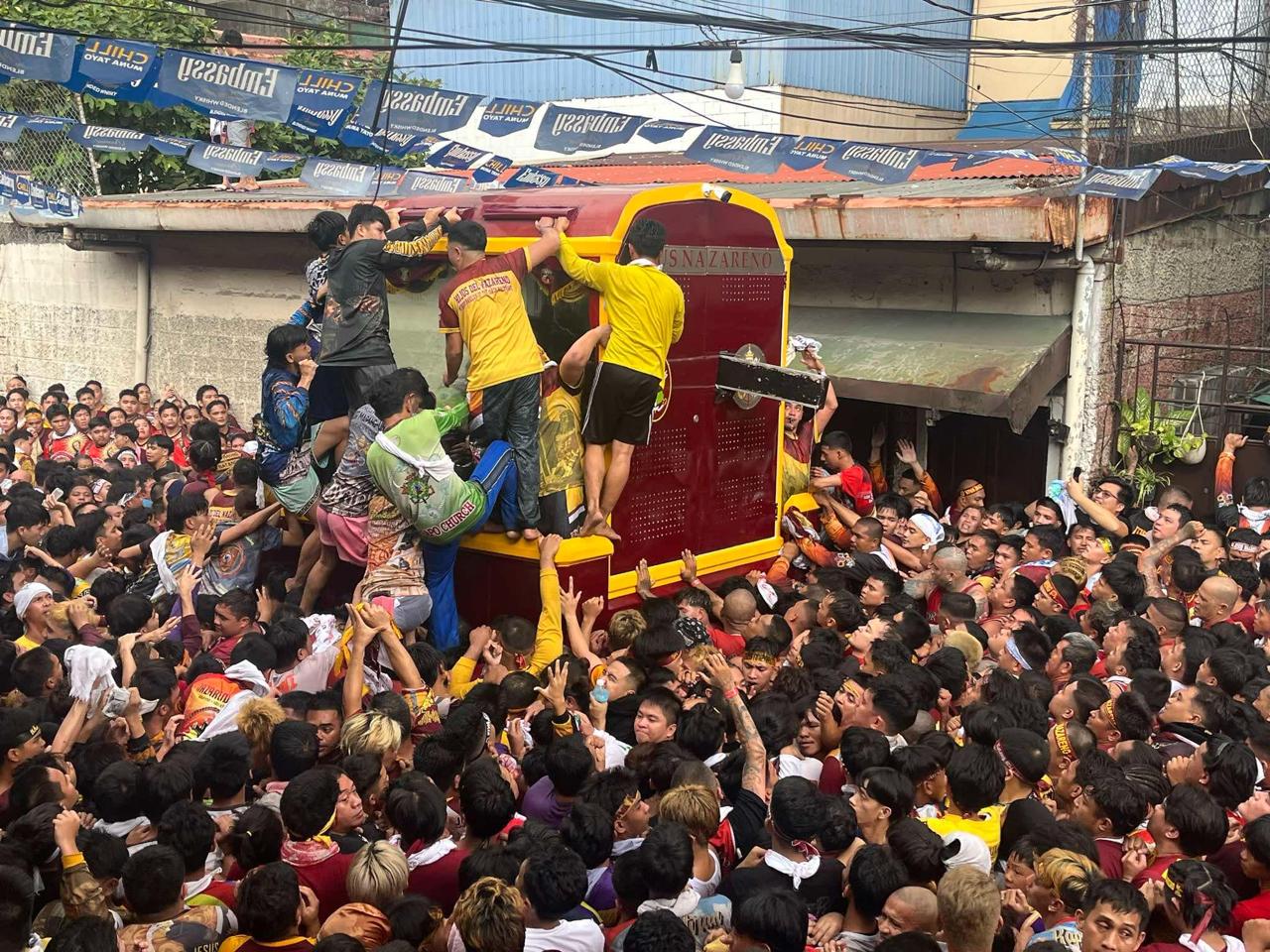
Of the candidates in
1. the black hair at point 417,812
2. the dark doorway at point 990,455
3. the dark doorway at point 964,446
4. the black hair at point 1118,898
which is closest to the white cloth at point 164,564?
the black hair at point 417,812

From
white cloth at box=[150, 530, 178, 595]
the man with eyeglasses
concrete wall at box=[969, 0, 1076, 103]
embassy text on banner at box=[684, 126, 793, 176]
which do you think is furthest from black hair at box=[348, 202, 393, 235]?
concrete wall at box=[969, 0, 1076, 103]

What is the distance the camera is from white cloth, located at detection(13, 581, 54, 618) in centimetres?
665

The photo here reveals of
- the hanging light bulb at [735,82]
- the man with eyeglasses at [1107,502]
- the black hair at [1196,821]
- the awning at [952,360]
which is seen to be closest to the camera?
the black hair at [1196,821]

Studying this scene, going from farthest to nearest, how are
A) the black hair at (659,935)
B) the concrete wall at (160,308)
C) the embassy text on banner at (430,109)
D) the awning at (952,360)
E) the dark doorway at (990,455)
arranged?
the concrete wall at (160,308) < the embassy text on banner at (430,109) < the dark doorway at (990,455) < the awning at (952,360) < the black hair at (659,935)

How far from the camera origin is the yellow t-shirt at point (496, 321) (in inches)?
274

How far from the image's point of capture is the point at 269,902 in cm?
370

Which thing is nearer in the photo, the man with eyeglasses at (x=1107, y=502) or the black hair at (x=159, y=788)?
the black hair at (x=159, y=788)

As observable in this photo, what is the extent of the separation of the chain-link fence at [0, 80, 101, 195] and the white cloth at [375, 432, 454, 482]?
11364 millimetres

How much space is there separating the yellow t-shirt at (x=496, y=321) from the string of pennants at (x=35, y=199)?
8896mm

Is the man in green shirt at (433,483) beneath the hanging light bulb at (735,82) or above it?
beneath

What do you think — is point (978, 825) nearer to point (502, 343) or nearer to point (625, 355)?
point (625, 355)

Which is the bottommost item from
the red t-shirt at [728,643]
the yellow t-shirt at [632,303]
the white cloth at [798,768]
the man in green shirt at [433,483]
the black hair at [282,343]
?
the red t-shirt at [728,643]

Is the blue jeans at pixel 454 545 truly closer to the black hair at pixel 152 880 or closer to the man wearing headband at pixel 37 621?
the man wearing headband at pixel 37 621

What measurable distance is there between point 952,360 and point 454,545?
4134 mm
